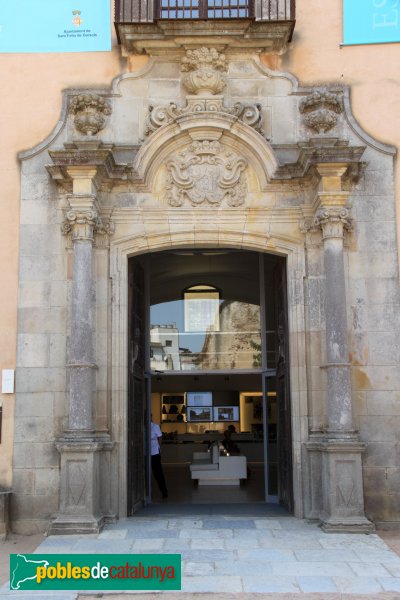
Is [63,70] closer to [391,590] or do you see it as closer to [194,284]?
[194,284]

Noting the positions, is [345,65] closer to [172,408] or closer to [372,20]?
[372,20]

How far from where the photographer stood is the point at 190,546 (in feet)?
25.3

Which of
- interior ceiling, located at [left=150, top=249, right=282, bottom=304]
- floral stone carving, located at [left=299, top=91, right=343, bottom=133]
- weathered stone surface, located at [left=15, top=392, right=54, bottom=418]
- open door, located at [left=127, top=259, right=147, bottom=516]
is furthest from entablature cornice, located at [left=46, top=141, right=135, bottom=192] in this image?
interior ceiling, located at [left=150, top=249, right=282, bottom=304]

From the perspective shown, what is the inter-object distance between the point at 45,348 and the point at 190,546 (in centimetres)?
331

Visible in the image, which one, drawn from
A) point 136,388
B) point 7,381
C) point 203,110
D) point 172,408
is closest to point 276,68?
point 203,110

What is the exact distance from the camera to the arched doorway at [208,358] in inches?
406

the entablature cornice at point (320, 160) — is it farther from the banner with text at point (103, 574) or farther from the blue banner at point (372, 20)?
the banner with text at point (103, 574)

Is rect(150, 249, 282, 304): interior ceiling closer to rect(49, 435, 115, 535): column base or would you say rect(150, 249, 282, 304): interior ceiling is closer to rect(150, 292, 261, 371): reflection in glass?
rect(150, 292, 261, 371): reflection in glass

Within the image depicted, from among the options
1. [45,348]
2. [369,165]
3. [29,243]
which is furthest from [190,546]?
Result: [369,165]

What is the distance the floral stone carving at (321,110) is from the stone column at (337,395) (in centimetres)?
84

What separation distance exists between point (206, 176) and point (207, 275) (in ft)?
13.4

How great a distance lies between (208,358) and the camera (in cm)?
1321

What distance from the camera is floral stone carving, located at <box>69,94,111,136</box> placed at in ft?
31.9

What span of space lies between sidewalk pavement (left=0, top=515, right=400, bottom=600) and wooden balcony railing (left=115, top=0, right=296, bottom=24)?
675cm
